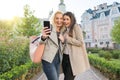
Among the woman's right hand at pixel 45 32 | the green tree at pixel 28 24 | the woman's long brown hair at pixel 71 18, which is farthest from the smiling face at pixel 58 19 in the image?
the green tree at pixel 28 24

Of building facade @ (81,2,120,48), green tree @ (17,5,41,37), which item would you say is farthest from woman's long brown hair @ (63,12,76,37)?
building facade @ (81,2,120,48)

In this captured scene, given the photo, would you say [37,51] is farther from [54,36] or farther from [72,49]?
[72,49]

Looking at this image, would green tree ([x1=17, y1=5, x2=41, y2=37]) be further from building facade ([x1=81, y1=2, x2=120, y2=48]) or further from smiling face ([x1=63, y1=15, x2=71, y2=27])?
smiling face ([x1=63, y1=15, x2=71, y2=27])

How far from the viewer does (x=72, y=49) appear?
4469 millimetres

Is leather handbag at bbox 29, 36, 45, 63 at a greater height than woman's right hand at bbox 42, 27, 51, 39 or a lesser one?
lesser

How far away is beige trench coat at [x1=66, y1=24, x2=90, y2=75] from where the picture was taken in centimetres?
443

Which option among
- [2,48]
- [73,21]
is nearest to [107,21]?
[2,48]

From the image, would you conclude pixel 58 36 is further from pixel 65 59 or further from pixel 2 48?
pixel 2 48

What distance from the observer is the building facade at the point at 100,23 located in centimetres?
5628

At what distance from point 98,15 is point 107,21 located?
5.11 metres

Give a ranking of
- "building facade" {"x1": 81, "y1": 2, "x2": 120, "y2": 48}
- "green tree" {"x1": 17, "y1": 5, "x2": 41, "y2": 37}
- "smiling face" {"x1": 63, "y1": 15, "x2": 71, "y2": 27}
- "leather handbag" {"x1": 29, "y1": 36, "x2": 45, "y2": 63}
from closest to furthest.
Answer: "leather handbag" {"x1": 29, "y1": 36, "x2": 45, "y2": 63}, "smiling face" {"x1": 63, "y1": 15, "x2": 71, "y2": 27}, "green tree" {"x1": 17, "y1": 5, "x2": 41, "y2": 37}, "building facade" {"x1": 81, "y1": 2, "x2": 120, "y2": 48}

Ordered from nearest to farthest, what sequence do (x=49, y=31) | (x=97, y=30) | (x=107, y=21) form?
(x=49, y=31) < (x=107, y=21) < (x=97, y=30)

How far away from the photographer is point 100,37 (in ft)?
198

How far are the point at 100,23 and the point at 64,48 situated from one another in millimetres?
56738
